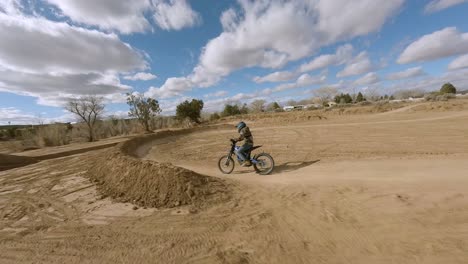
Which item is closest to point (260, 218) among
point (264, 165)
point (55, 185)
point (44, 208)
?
point (264, 165)

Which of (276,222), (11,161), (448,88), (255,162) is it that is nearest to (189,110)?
(11,161)

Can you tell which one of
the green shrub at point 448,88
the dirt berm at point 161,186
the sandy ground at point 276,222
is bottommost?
the sandy ground at point 276,222

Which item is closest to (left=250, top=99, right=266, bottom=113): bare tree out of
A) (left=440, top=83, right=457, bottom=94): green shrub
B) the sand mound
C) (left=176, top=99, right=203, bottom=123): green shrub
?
(left=176, top=99, right=203, bottom=123): green shrub

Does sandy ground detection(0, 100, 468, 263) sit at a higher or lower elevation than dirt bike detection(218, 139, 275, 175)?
lower

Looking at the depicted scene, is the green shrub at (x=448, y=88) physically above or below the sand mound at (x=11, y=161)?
above

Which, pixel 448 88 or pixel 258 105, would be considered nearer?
pixel 448 88

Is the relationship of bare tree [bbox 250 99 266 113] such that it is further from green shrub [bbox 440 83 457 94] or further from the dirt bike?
the dirt bike

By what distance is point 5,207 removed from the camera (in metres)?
6.14

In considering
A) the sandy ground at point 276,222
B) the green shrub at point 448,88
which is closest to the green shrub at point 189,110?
the sandy ground at point 276,222

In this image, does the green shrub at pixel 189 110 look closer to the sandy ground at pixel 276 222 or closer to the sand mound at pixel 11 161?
the sand mound at pixel 11 161

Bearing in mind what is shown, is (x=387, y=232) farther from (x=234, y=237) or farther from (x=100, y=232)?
(x=100, y=232)

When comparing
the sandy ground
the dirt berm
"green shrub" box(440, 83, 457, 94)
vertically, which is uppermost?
"green shrub" box(440, 83, 457, 94)

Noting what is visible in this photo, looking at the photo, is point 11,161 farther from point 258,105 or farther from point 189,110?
point 258,105

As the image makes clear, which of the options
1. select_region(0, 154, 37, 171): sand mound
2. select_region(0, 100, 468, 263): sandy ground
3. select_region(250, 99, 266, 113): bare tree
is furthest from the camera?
select_region(250, 99, 266, 113): bare tree
